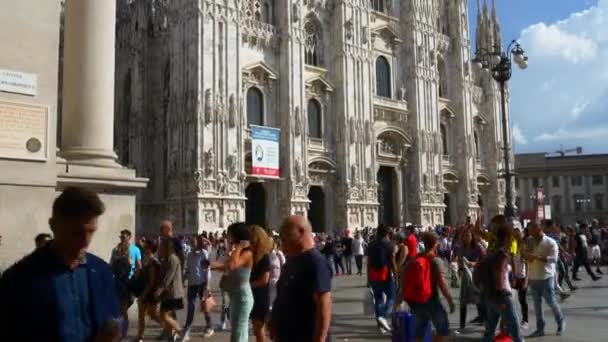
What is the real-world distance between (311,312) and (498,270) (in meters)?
3.82

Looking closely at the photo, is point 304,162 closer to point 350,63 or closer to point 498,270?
point 350,63

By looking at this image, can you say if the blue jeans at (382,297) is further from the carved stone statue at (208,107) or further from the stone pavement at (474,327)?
the carved stone statue at (208,107)

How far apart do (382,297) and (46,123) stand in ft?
19.5

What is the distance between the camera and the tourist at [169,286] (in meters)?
8.12

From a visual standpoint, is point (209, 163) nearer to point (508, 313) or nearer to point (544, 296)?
point (544, 296)

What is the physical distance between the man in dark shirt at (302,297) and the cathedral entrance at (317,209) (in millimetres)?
30853

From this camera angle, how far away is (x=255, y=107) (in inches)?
1287

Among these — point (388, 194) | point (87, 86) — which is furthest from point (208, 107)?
point (87, 86)

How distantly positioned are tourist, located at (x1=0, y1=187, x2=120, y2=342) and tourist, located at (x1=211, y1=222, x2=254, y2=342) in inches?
163

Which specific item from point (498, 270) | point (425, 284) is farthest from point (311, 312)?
point (498, 270)

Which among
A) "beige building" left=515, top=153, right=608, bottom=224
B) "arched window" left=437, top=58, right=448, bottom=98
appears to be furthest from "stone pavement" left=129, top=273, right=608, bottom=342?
"beige building" left=515, top=153, right=608, bottom=224

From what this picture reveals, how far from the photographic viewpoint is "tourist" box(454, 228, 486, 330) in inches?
392

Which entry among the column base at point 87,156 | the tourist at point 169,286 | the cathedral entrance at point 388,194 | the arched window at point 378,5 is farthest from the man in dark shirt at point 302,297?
the arched window at point 378,5

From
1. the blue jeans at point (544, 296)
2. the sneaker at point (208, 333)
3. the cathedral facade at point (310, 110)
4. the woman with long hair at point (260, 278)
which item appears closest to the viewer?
the woman with long hair at point (260, 278)
